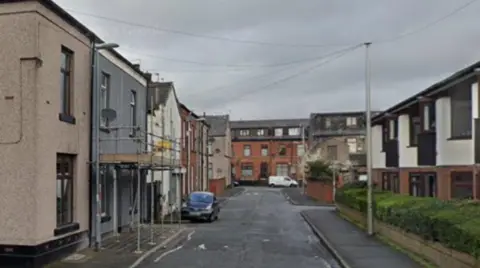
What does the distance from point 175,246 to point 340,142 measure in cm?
4872

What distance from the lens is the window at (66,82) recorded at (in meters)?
14.5

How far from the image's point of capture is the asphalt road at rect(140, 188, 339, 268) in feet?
47.1

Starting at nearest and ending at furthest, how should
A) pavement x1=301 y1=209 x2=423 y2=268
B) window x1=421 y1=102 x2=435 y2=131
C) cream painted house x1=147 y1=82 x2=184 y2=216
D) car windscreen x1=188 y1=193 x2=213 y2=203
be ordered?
1. pavement x1=301 y1=209 x2=423 y2=268
2. window x1=421 y1=102 x2=435 y2=131
3. cream painted house x1=147 y1=82 x2=184 y2=216
4. car windscreen x1=188 y1=193 x2=213 y2=203

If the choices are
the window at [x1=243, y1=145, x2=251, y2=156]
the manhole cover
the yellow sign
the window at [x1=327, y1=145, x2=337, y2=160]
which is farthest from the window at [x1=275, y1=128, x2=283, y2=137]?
the manhole cover

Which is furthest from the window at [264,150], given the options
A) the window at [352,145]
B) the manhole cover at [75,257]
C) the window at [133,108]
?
the manhole cover at [75,257]

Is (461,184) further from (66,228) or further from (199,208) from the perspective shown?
(66,228)

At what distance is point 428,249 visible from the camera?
13.8m

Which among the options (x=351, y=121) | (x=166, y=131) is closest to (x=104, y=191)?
(x=166, y=131)

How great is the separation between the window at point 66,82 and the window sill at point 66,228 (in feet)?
9.84

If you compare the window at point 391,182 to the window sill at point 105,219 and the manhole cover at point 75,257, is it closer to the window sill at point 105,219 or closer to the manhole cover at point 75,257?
the window sill at point 105,219

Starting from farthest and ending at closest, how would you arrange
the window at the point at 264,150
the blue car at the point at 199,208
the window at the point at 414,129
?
the window at the point at 264,150, the blue car at the point at 199,208, the window at the point at 414,129

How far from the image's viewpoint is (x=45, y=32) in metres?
13.0

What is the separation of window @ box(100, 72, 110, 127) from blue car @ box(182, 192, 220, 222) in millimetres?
11353

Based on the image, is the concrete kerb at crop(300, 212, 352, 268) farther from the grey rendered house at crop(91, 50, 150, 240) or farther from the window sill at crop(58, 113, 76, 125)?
the window sill at crop(58, 113, 76, 125)
